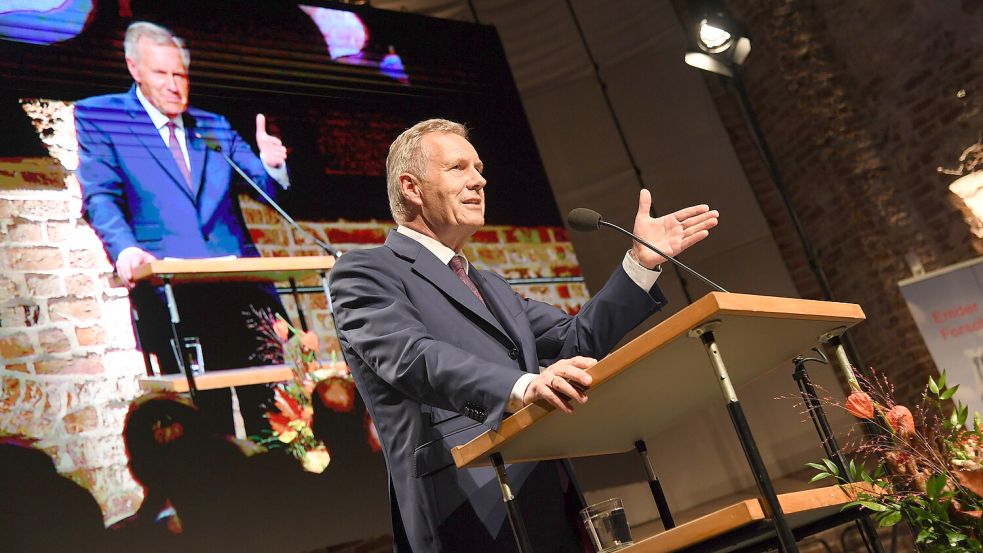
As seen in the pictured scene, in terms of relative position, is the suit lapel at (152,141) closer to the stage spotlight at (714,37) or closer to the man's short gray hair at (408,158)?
the man's short gray hair at (408,158)

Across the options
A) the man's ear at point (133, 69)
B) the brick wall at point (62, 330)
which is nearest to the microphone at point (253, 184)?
the man's ear at point (133, 69)

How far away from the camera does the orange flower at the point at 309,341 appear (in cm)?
367

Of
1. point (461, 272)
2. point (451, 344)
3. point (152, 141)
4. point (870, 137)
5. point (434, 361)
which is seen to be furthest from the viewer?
point (870, 137)

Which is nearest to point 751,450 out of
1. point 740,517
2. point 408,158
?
point 740,517

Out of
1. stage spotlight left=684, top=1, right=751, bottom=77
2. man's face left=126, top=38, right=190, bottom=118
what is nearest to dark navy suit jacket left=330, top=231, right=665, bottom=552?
man's face left=126, top=38, right=190, bottom=118

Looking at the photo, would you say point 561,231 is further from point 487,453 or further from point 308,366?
point 487,453

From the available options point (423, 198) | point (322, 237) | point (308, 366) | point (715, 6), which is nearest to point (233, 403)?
point (308, 366)

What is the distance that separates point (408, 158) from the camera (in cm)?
213

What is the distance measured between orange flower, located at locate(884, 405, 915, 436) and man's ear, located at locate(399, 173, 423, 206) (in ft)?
3.54

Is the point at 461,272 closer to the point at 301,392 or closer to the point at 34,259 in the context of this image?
the point at 301,392

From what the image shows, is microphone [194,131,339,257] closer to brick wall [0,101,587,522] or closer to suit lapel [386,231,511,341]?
brick wall [0,101,587,522]

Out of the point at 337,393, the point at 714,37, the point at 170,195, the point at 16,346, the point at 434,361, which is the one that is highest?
the point at 714,37

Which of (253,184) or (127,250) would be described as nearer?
(127,250)

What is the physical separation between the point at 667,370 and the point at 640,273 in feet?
1.70
